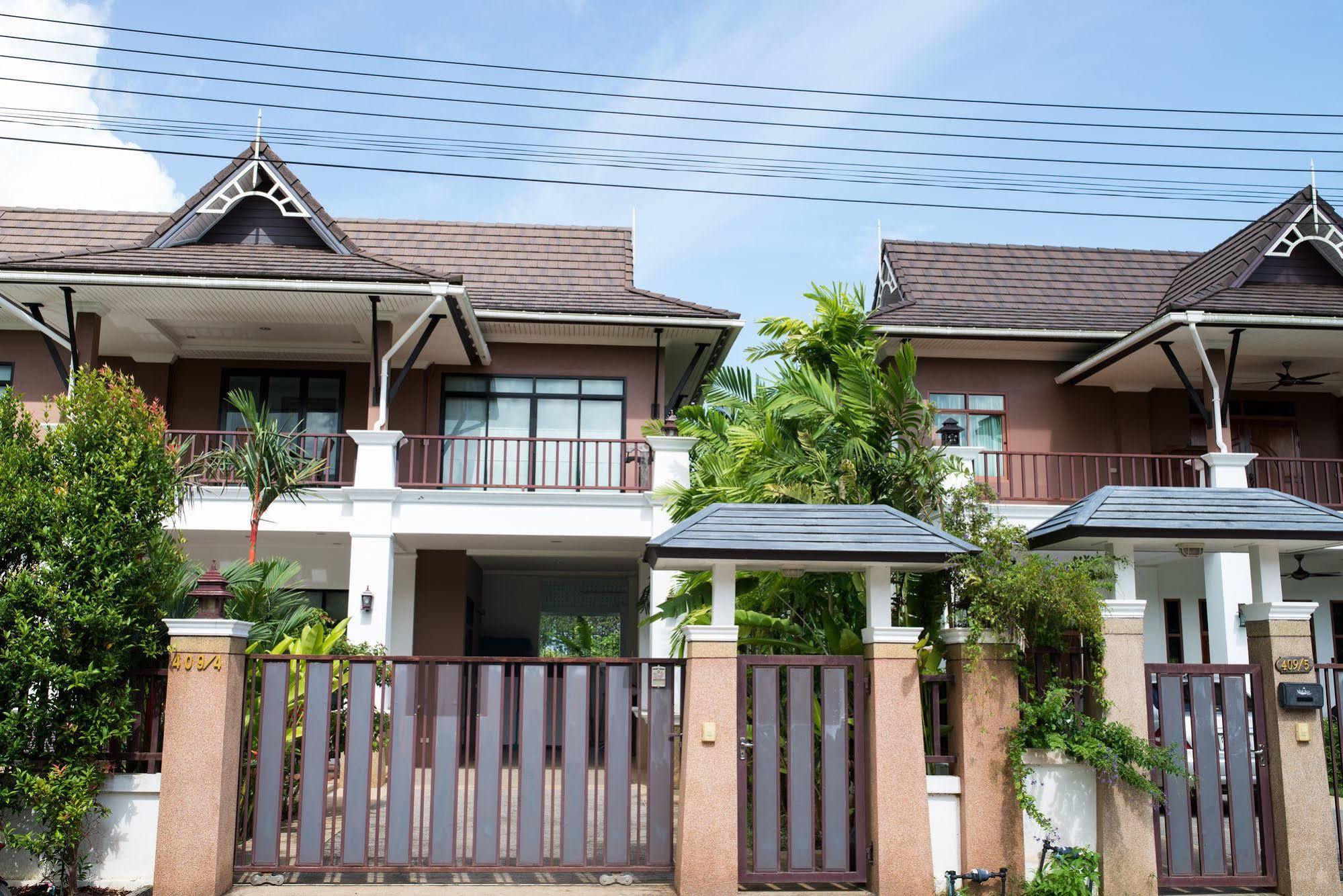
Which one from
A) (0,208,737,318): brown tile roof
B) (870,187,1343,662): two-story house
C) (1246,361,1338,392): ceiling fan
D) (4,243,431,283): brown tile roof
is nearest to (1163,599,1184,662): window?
(870,187,1343,662): two-story house

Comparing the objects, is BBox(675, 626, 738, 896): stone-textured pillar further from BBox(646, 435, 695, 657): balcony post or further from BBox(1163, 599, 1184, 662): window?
BBox(1163, 599, 1184, 662): window

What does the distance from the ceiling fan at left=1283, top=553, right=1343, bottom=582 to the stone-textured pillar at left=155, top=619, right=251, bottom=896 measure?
615 inches

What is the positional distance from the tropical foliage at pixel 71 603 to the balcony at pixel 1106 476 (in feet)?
37.5

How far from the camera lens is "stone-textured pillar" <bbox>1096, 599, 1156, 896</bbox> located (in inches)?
327

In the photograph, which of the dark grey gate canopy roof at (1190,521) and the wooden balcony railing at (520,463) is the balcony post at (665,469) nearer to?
the wooden balcony railing at (520,463)

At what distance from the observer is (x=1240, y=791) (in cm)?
866

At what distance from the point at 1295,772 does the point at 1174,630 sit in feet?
33.9

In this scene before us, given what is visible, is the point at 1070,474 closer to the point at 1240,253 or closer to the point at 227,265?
the point at 1240,253

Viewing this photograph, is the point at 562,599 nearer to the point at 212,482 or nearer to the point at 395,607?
the point at 395,607

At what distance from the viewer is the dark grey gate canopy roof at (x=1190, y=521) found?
28.8 ft

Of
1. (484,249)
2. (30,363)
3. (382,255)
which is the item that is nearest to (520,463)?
(484,249)

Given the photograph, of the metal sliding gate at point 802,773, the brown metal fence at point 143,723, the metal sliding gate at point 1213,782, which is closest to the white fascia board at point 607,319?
the metal sliding gate at point 802,773

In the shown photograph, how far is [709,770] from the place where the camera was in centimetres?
835

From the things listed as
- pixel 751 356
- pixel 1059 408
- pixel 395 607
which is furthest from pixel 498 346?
pixel 1059 408
